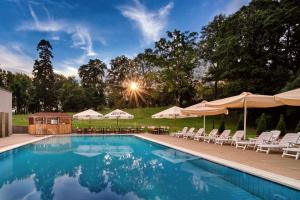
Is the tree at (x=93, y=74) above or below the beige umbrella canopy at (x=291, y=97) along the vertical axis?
above

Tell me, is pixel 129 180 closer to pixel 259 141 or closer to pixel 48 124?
pixel 259 141

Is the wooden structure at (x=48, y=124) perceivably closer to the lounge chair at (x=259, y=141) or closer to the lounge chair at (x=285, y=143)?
the lounge chair at (x=259, y=141)

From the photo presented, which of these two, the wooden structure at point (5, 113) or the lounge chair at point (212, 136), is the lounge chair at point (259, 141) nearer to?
the lounge chair at point (212, 136)

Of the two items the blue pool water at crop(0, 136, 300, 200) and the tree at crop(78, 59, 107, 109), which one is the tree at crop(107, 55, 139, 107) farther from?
the blue pool water at crop(0, 136, 300, 200)

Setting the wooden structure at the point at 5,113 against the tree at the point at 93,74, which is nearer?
the wooden structure at the point at 5,113

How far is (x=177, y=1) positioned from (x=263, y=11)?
11.0 m

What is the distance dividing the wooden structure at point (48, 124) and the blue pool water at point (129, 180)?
499 inches

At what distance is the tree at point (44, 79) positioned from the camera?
52219 mm

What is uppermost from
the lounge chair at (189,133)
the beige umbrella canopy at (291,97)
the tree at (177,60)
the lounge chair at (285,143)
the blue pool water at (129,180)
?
the tree at (177,60)

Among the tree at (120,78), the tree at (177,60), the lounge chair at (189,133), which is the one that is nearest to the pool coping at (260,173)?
the lounge chair at (189,133)

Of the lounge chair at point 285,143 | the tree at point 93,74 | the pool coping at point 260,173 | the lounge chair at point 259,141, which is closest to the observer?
the pool coping at point 260,173

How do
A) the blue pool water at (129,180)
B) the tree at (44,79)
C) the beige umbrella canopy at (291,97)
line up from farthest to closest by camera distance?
the tree at (44,79)
the beige umbrella canopy at (291,97)
the blue pool water at (129,180)

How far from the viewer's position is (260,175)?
7.54m

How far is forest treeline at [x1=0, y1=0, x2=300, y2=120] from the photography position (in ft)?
89.4
